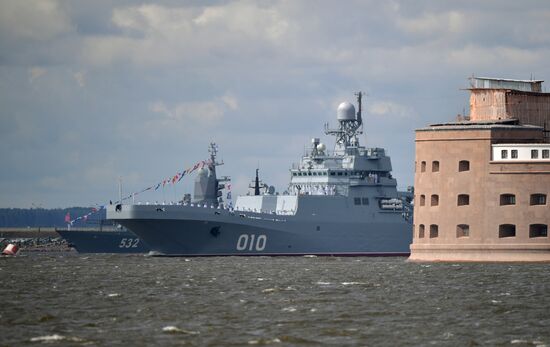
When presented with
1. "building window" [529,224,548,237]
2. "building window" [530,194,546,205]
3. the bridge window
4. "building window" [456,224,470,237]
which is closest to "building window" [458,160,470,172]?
the bridge window

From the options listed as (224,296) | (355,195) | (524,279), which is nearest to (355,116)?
(355,195)

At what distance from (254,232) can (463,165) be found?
2770 cm

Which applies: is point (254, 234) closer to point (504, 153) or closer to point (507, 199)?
point (507, 199)

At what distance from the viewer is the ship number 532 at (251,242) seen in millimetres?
100625

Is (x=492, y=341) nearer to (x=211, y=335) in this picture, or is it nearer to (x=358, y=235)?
(x=211, y=335)

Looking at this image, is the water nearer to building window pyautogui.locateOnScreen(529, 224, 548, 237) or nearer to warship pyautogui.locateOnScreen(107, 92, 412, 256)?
building window pyautogui.locateOnScreen(529, 224, 548, 237)

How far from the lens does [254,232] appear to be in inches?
3964

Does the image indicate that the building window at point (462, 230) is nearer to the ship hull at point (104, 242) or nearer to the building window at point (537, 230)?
the building window at point (537, 230)

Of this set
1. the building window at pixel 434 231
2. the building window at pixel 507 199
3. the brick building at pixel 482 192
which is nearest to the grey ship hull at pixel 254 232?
the brick building at pixel 482 192

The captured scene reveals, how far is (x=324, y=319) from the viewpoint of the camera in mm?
43750

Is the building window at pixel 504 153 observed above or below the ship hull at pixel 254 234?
above

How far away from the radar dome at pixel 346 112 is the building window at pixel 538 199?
127 ft

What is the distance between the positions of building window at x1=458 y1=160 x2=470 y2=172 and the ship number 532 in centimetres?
2755

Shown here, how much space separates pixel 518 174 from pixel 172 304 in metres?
29.5
